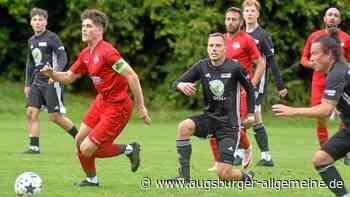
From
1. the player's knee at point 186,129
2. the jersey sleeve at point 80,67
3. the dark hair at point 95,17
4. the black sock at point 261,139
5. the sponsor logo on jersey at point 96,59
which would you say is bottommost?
the black sock at point 261,139

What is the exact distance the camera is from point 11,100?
23.7 meters

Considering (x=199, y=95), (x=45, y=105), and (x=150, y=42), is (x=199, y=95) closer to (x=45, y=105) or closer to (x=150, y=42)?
(x=150, y=42)

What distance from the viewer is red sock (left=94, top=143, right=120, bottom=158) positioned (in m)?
9.74

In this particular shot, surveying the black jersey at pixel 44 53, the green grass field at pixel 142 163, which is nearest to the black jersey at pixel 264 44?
the green grass field at pixel 142 163

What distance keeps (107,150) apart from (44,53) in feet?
14.1

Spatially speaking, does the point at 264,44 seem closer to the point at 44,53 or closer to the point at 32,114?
the point at 44,53

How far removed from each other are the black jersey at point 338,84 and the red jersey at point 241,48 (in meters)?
3.43

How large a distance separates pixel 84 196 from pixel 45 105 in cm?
519

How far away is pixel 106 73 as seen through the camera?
9617 millimetres

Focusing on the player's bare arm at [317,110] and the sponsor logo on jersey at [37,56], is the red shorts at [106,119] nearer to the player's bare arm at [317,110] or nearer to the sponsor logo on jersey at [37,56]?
the player's bare arm at [317,110]

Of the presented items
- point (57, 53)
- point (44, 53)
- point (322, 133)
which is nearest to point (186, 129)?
point (322, 133)

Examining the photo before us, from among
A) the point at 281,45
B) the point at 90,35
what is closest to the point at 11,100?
the point at 281,45

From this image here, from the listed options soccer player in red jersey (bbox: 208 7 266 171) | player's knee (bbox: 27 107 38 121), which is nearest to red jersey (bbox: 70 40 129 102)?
soccer player in red jersey (bbox: 208 7 266 171)

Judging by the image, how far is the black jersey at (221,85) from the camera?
9.74 meters
